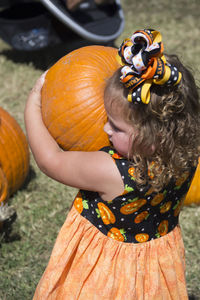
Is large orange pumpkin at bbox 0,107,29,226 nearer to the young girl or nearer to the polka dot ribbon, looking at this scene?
Answer: the young girl

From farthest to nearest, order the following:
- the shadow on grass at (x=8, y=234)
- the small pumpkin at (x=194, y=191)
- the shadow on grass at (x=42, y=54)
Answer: the shadow on grass at (x=42, y=54)
the small pumpkin at (x=194, y=191)
the shadow on grass at (x=8, y=234)


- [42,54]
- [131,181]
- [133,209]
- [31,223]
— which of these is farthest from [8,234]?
Result: [42,54]

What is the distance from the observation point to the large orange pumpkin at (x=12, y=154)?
3973mm

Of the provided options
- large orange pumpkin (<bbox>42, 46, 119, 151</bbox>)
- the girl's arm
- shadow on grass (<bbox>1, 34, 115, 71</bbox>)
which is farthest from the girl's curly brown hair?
shadow on grass (<bbox>1, 34, 115, 71</bbox>)

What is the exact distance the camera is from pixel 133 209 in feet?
7.24

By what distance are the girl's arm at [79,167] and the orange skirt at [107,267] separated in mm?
309

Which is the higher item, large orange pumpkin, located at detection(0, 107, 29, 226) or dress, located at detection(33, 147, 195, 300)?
dress, located at detection(33, 147, 195, 300)

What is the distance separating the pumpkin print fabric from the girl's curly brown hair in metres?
0.07

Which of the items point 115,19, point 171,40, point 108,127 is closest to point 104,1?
point 115,19

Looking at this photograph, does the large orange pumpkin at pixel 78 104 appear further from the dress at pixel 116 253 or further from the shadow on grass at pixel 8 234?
the shadow on grass at pixel 8 234

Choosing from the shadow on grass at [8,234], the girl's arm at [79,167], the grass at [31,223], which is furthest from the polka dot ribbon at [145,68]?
the shadow on grass at [8,234]

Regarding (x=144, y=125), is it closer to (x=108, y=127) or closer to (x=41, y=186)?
(x=108, y=127)

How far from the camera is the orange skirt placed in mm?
2332

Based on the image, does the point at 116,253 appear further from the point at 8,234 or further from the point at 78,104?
the point at 8,234
